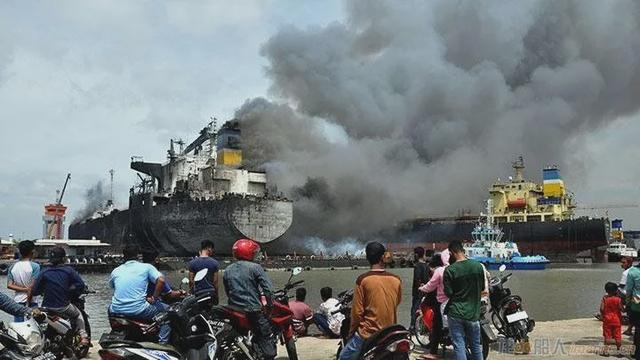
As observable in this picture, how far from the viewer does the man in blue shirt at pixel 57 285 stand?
7.38 metres

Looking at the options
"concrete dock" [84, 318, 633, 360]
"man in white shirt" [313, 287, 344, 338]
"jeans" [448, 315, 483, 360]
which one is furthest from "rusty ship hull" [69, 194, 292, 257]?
"jeans" [448, 315, 483, 360]

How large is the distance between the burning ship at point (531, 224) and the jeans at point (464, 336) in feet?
237

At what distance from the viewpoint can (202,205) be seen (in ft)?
205

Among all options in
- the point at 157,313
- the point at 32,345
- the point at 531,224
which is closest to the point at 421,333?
the point at 157,313

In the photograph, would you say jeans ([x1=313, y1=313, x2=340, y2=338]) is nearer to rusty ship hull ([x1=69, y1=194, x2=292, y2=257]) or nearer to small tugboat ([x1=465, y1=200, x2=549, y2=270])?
rusty ship hull ([x1=69, y1=194, x2=292, y2=257])

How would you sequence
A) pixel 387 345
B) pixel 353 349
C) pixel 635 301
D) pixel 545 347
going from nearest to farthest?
1. pixel 387 345
2. pixel 353 349
3. pixel 635 301
4. pixel 545 347

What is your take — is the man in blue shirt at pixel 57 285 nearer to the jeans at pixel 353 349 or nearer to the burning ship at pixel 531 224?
the jeans at pixel 353 349

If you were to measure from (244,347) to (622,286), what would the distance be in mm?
6924

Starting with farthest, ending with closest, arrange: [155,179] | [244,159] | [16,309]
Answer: [155,179] → [244,159] → [16,309]

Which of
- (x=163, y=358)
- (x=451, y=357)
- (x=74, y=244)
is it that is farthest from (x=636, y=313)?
(x=74, y=244)

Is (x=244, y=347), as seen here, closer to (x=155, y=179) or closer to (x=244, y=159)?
(x=244, y=159)

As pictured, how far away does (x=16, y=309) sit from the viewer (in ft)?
17.8

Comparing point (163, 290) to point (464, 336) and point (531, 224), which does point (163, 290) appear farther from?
point (531, 224)

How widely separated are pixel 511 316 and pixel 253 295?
4.38 m
